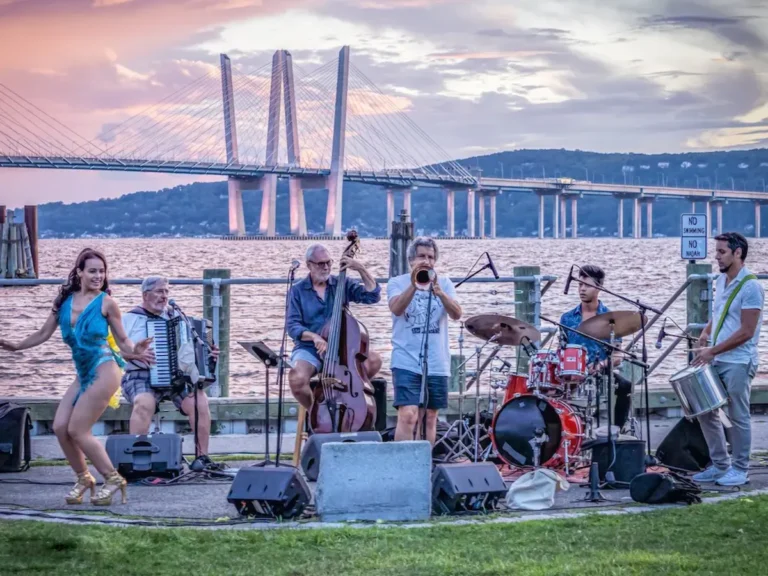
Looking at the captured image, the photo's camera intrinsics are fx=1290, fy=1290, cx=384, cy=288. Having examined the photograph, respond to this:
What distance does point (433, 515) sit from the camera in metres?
6.67

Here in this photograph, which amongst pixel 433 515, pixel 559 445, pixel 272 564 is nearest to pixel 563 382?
pixel 559 445

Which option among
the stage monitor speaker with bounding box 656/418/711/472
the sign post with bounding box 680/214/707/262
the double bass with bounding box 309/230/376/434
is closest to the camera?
the double bass with bounding box 309/230/376/434

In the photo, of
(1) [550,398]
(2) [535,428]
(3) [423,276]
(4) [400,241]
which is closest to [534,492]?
(2) [535,428]

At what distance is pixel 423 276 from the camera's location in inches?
296

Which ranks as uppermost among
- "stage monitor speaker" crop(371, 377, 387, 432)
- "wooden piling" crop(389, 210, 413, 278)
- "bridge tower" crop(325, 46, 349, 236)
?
"bridge tower" crop(325, 46, 349, 236)

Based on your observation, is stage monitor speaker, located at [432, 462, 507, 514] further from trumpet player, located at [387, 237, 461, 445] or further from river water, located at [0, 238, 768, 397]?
river water, located at [0, 238, 768, 397]

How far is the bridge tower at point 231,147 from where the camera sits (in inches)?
2692

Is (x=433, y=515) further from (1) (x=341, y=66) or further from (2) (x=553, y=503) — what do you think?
(1) (x=341, y=66)

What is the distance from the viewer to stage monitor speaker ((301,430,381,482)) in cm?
722

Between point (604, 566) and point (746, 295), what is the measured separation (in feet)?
9.25

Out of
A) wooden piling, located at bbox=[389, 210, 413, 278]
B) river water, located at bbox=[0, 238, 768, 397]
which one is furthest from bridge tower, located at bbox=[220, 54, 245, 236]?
wooden piling, located at bbox=[389, 210, 413, 278]

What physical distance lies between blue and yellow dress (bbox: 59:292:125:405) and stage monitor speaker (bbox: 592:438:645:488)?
2.89m

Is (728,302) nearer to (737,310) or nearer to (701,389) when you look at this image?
(737,310)

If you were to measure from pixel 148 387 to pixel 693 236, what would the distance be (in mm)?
5344
